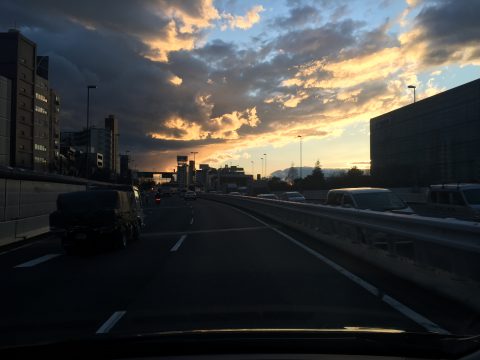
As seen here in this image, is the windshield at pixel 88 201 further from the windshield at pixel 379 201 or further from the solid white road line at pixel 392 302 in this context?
the windshield at pixel 379 201

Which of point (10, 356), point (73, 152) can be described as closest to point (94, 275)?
point (10, 356)

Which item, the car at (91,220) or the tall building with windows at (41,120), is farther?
the tall building with windows at (41,120)

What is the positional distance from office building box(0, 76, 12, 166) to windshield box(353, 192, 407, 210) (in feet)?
289

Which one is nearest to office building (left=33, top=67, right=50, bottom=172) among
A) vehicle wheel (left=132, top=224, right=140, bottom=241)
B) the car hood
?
vehicle wheel (left=132, top=224, right=140, bottom=241)

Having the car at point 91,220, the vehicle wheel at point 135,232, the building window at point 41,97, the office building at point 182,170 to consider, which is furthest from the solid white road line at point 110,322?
the office building at point 182,170

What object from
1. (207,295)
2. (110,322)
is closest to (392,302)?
(207,295)

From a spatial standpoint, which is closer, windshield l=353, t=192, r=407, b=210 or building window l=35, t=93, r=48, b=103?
windshield l=353, t=192, r=407, b=210

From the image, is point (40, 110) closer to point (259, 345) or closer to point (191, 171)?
point (191, 171)

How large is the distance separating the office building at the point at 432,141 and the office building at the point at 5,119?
6620cm

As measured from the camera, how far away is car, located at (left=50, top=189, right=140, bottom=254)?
14.8 m

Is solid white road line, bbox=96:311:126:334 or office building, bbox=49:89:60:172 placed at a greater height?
office building, bbox=49:89:60:172

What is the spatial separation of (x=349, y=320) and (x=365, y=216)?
588 centimetres

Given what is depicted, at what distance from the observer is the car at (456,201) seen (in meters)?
15.4

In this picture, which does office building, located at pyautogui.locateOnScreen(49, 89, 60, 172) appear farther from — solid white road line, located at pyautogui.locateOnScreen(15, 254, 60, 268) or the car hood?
the car hood
